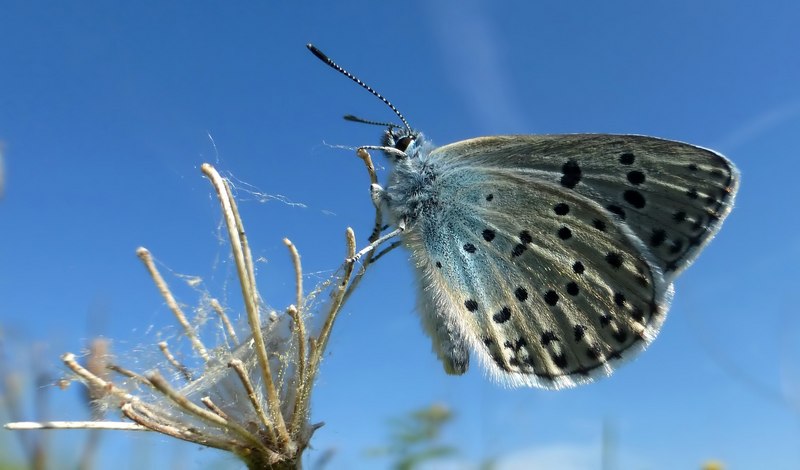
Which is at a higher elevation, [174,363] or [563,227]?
[563,227]

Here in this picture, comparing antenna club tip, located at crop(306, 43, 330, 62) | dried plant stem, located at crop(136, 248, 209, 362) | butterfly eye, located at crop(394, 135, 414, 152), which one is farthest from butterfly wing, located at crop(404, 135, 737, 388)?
dried plant stem, located at crop(136, 248, 209, 362)

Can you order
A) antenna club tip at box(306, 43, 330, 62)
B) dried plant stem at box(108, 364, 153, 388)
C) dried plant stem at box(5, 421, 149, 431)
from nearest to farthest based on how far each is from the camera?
1. dried plant stem at box(5, 421, 149, 431)
2. dried plant stem at box(108, 364, 153, 388)
3. antenna club tip at box(306, 43, 330, 62)

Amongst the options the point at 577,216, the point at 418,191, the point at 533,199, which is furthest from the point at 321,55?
the point at 577,216

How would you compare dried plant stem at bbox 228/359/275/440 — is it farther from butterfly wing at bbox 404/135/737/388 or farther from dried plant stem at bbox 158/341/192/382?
butterfly wing at bbox 404/135/737/388

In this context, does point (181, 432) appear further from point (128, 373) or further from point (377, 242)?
point (377, 242)

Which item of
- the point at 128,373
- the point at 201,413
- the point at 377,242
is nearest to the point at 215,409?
the point at 201,413

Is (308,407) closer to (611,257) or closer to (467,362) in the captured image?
(467,362)
